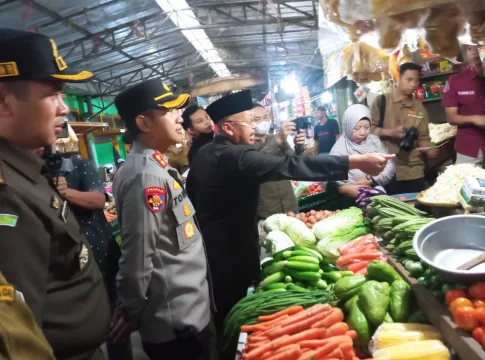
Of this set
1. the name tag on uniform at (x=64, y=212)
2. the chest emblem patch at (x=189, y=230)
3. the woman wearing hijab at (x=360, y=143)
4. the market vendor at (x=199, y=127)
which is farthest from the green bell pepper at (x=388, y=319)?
the market vendor at (x=199, y=127)

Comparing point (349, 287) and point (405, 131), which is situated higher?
point (405, 131)

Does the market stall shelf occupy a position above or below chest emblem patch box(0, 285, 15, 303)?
below

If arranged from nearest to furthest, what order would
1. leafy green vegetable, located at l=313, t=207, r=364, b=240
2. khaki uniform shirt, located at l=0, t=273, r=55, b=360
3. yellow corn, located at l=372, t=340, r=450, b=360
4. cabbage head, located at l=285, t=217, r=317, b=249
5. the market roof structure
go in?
khaki uniform shirt, located at l=0, t=273, r=55, b=360
yellow corn, located at l=372, t=340, r=450, b=360
leafy green vegetable, located at l=313, t=207, r=364, b=240
cabbage head, located at l=285, t=217, r=317, b=249
the market roof structure

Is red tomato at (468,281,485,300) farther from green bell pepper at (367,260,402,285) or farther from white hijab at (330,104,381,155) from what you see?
white hijab at (330,104,381,155)

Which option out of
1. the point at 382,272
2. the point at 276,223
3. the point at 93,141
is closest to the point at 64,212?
the point at 382,272

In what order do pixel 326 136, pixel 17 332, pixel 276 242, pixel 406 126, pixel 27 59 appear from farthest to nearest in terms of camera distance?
pixel 326 136 < pixel 406 126 < pixel 276 242 < pixel 27 59 < pixel 17 332

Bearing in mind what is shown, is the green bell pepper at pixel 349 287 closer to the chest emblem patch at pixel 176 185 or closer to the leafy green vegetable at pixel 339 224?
the leafy green vegetable at pixel 339 224

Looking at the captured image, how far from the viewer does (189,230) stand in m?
1.98

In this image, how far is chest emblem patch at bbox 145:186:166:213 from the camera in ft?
5.87

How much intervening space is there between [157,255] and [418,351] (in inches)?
47.8

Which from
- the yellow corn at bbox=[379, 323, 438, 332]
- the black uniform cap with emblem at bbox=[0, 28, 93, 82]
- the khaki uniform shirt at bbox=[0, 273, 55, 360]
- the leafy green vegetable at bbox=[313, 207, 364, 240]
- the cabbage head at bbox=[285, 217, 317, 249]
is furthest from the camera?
the cabbage head at bbox=[285, 217, 317, 249]

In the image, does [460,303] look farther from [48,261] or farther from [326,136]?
[326,136]

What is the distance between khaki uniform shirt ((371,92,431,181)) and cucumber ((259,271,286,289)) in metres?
2.16

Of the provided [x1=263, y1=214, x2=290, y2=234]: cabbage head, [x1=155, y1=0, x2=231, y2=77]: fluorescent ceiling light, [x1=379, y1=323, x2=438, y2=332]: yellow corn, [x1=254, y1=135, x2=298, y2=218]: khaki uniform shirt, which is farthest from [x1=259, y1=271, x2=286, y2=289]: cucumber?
[x1=155, y1=0, x2=231, y2=77]: fluorescent ceiling light
